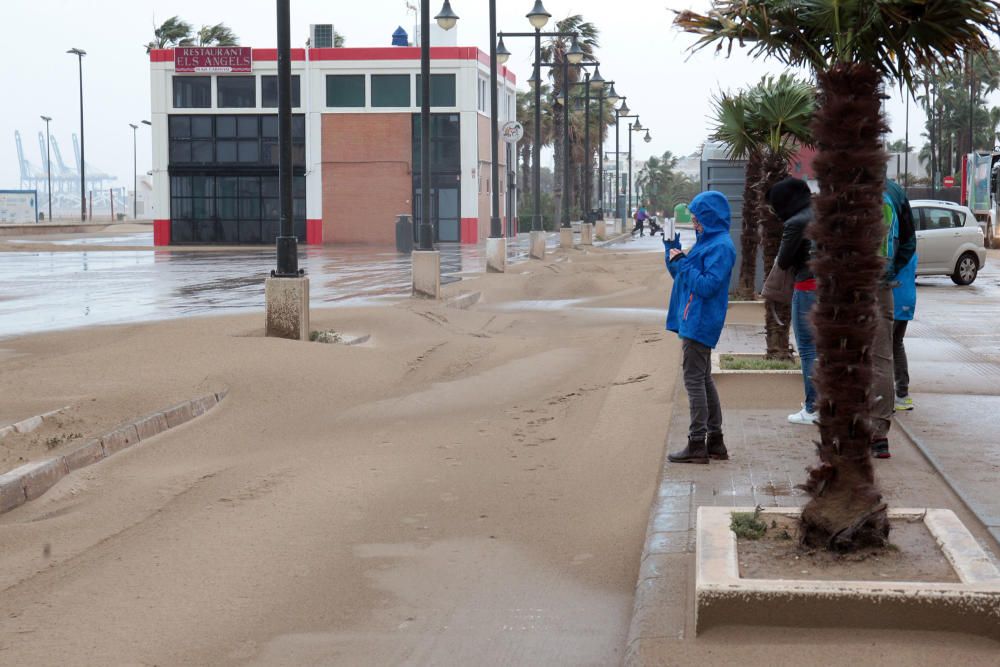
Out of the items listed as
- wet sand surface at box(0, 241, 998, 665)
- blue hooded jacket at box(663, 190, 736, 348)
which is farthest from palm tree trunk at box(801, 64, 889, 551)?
blue hooded jacket at box(663, 190, 736, 348)

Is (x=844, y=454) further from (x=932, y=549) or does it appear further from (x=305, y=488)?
(x=305, y=488)

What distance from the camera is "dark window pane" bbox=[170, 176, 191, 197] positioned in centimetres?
5375

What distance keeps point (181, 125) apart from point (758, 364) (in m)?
46.4

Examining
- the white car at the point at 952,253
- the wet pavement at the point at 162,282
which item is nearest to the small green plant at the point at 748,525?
the wet pavement at the point at 162,282

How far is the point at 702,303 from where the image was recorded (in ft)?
24.2

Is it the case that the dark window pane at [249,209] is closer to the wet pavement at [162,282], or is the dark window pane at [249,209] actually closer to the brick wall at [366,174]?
the brick wall at [366,174]

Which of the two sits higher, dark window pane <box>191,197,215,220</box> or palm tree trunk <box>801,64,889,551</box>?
dark window pane <box>191,197,215,220</box>

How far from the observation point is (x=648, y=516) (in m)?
6.50

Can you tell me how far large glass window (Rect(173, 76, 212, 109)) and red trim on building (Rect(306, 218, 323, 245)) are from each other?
6388 mm

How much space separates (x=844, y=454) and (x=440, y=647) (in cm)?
171

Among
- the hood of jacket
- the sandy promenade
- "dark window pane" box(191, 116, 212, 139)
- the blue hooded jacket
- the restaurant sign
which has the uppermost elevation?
the restaurant sign

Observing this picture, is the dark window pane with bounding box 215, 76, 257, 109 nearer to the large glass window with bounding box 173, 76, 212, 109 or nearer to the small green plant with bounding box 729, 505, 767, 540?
the large glass window with bounding box 173, 76, 212, 109

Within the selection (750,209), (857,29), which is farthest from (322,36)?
(857,29)

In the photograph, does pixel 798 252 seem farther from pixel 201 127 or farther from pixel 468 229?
pixel 201 127
